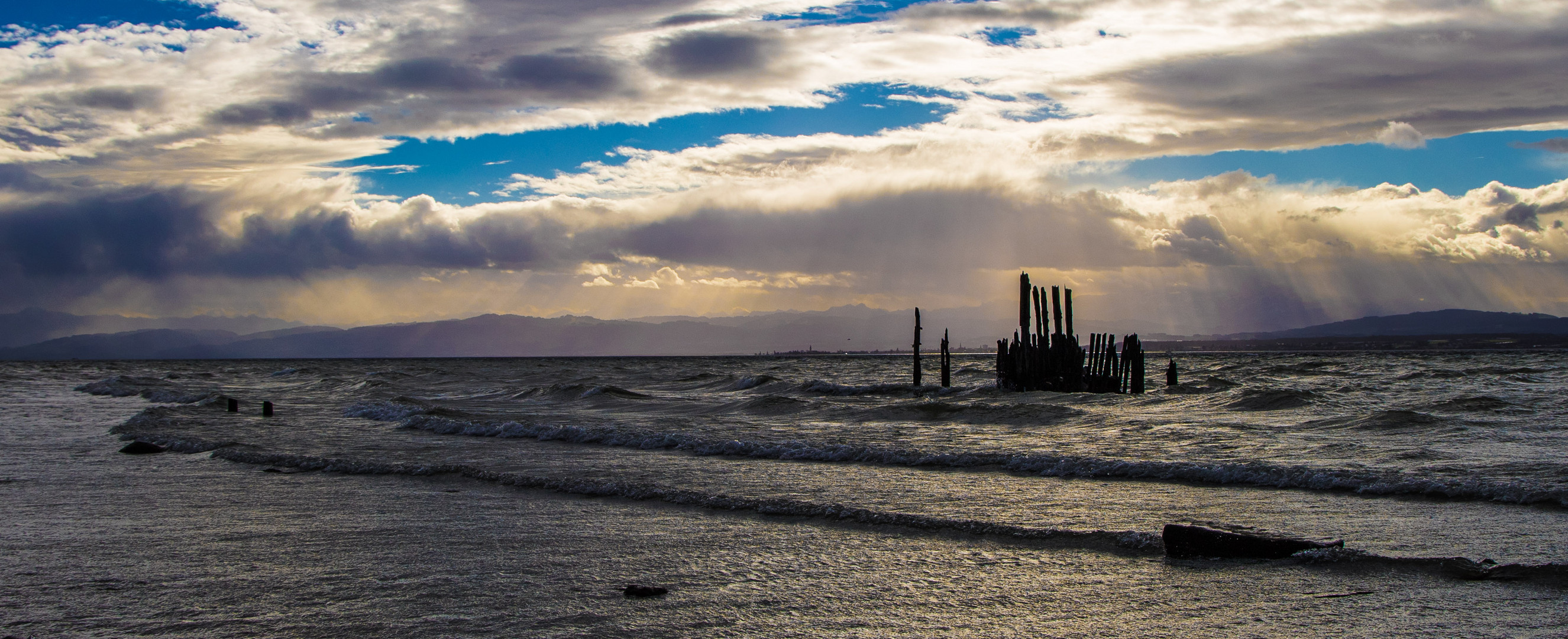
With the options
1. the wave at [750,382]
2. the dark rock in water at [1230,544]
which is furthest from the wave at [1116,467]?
the wave at [750,382]

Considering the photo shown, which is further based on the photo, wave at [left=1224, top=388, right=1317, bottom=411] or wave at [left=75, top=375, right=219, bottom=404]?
wave at [left=75, top=375, right=219, bottom=404]

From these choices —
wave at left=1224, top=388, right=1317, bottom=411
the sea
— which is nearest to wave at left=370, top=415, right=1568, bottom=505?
the sea

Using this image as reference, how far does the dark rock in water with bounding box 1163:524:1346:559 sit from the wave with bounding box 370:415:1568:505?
4.05m

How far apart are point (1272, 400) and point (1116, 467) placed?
17.1m

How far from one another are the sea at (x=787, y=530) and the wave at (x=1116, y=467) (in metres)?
0.06

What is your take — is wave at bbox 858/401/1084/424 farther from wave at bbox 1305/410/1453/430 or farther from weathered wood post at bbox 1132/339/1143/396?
weathered wood post at bbox 1132/339/1143/396

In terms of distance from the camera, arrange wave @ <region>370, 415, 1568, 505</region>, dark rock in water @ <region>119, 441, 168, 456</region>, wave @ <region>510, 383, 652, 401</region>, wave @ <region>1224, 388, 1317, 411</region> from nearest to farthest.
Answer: wave @ <region>370, 415, 1568, 505</region> < dark rock in water @ <region>119, 441, 168, 456</region> < wave @ <region>1224, 388, 1317, 411</region> < wave @ <region>510, 383, 652, 401</region>

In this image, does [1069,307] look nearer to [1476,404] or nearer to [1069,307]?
[1069,307]

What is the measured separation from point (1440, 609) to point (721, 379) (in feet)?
151

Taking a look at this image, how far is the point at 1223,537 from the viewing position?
7.09m

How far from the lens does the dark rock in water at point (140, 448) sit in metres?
15.0

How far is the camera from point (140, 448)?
15172mm

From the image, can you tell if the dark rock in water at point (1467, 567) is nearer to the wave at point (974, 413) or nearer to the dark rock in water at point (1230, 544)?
the dark rock in water at point (1230, 544)

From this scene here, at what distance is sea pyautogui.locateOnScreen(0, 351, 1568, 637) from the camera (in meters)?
5.59
